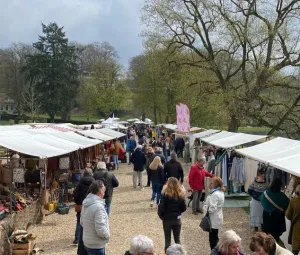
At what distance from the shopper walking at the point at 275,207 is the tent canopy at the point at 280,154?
0.36m

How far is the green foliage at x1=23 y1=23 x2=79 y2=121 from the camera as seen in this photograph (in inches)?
1873

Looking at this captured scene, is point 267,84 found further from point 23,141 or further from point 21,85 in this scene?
point 21,85

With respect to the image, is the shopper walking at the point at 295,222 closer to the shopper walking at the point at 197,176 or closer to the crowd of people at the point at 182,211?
the crowd of people at the point at 182,211

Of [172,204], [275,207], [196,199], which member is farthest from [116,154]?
[172,204]

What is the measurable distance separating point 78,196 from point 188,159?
14.1m

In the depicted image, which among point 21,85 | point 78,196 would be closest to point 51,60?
point 21,85

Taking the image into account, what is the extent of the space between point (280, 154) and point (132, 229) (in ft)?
11.0

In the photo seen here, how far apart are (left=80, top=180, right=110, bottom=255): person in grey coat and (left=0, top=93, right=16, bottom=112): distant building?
5986cm

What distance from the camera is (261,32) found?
71.8 feet

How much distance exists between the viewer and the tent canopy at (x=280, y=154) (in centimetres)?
609

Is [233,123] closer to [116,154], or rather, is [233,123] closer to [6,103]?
[116,154]

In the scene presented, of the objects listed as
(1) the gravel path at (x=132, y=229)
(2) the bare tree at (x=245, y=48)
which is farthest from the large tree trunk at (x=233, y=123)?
(1) the gravel path at (x=132, y=229)

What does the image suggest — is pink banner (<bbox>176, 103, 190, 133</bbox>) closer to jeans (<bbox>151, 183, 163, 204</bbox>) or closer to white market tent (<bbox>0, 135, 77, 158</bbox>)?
jeans (<bbox>151, 183, 163, 204</bbox>)

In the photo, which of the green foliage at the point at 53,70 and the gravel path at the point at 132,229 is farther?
the green foliage at the point at 53,70
